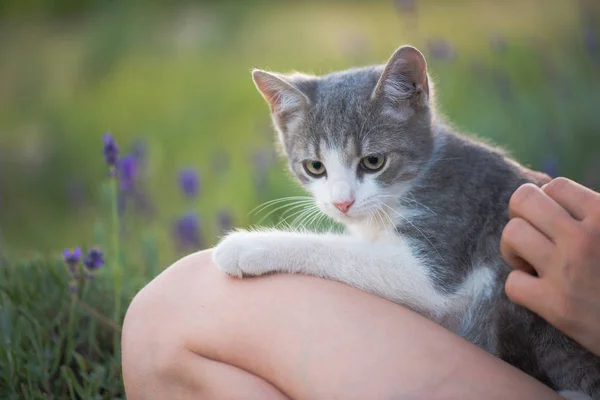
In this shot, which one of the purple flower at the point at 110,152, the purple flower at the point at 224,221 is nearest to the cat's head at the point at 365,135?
the purple flower at the point at 110,152

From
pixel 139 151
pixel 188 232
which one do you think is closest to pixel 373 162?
pixel 188 232

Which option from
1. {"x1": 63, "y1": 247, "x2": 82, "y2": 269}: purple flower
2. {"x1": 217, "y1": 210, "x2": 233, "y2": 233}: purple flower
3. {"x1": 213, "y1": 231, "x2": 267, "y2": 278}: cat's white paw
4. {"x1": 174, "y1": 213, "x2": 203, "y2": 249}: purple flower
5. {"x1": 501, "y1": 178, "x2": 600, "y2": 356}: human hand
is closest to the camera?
{"x1": 501, "y1": 178, "x2": 600, "y2": 356}: human hand

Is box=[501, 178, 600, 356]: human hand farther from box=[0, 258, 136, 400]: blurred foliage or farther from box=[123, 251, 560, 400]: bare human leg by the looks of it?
box=[0, 258, 136, 400]: blurred foliage

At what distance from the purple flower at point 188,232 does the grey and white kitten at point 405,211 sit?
22.1 inches

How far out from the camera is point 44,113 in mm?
4969

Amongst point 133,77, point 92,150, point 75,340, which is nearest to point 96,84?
point 133,77

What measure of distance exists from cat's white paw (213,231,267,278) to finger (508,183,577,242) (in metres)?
0.52

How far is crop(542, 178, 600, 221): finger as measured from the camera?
1286mm

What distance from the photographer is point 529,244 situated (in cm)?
132

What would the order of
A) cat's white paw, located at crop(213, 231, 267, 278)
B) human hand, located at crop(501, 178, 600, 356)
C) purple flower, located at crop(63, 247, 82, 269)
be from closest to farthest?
human hand, located at crop(501, 178, 600, 356) < cat's white paw, located at crop(213, 231, 267, 278) < purple flower, located at crop(63, 247, 82, 269)

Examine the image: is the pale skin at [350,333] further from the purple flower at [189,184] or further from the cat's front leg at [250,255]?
the purple flower at [189,184]

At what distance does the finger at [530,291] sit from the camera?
51.6 inches

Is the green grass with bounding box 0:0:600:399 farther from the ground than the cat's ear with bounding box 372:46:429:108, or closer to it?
closer to it

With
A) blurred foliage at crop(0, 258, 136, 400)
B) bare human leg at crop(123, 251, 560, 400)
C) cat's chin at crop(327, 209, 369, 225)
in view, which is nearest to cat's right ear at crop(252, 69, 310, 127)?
cat's chin at crop(327, 209, 369, 225)
